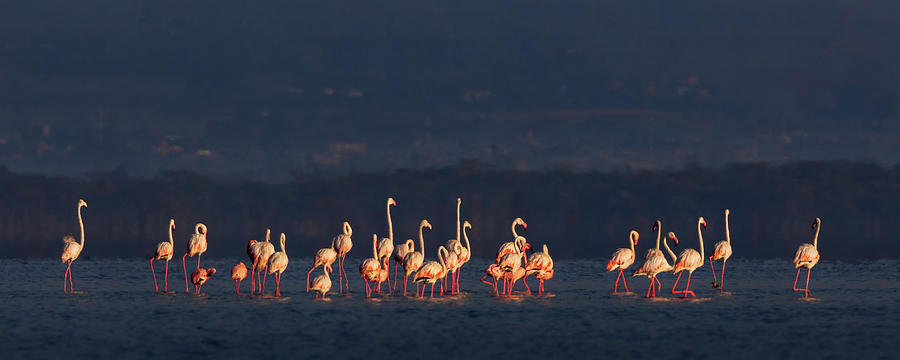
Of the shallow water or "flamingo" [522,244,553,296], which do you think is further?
"flamingo" [522,244,553,296]

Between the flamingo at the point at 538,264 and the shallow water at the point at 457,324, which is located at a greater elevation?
the flamingo at the point at 538,264

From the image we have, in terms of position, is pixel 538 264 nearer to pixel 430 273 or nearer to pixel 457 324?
pixel 430 273

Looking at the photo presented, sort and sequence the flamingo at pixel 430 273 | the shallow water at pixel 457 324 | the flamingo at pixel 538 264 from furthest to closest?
the flamingo at pixel 538 264, the flamingo at pixel 430 273, the shallow water at pixel 457 324

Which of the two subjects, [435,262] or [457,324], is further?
[435,262]

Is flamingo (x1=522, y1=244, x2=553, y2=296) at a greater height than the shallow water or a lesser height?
greater

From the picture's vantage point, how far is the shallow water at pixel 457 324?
83.6 feet

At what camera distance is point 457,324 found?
29.7m

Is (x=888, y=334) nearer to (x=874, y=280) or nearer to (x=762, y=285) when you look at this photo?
(x=762, y=285)

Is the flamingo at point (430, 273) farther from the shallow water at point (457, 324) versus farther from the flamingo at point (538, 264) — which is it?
the flamingo at point (538, 264)

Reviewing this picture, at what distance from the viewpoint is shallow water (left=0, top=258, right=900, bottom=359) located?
2547cm

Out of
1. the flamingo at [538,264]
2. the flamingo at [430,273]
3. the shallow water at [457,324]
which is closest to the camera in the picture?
the shallow water at [457,324]

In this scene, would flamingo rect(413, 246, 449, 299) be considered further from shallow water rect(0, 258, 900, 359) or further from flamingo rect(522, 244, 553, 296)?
flamingo rect(522, 244, 553, 296)

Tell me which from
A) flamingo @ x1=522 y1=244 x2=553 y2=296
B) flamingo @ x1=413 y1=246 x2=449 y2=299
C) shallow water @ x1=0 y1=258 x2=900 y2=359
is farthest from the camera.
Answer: flamingo @ x1=522 y1=244 x2=553 y2=296

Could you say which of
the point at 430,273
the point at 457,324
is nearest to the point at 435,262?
the point at 430,273
